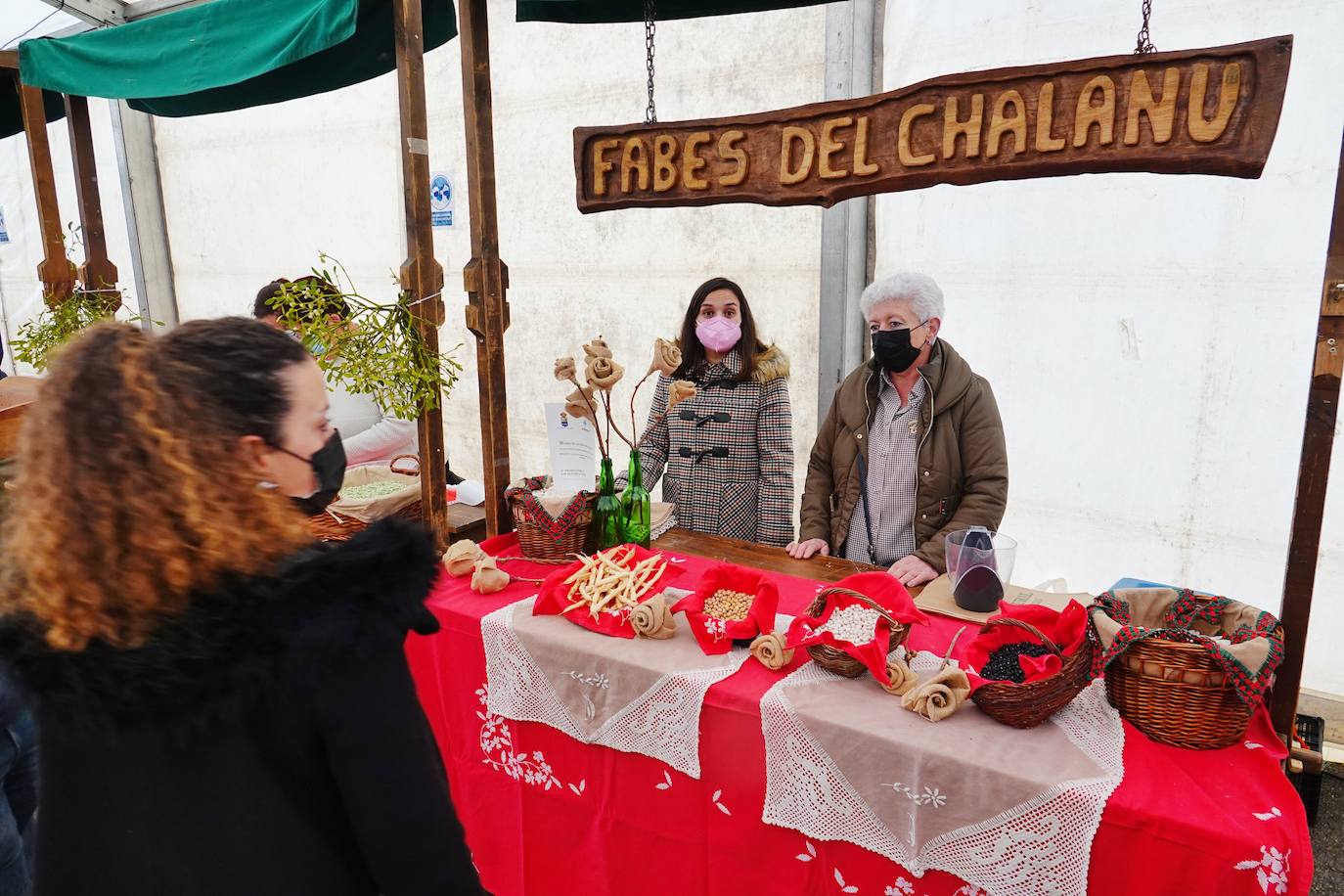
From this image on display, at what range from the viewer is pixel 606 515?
7.32ft

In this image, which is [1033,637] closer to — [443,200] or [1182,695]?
[1182,695]

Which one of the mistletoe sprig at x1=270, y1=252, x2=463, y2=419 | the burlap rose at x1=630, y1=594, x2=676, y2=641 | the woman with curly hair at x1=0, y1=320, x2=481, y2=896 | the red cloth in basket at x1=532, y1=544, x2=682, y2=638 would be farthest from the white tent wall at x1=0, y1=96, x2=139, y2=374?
the woman with curly hair at x1=0, y1=320, x2=481, y2=896

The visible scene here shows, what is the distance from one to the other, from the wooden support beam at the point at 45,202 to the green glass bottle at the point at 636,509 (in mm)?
3544

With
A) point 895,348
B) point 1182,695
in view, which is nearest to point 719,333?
point 895,348

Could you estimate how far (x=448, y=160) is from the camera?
434 centimetres

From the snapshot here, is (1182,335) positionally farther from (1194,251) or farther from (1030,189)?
(1030,189)

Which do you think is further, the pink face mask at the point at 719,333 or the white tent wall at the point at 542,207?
the white tent wall at the point at 542,207

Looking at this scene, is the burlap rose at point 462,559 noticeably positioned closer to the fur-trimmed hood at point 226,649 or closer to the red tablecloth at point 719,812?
the red tablecloth at point 719,812

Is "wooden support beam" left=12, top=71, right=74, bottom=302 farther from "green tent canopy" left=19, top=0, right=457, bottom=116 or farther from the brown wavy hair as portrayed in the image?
the brown wavy hair

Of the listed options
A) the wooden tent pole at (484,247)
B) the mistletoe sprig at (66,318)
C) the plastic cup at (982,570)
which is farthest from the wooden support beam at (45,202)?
the plastic cup at (982,570)

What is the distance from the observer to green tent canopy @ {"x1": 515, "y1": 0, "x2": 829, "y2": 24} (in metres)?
2.47

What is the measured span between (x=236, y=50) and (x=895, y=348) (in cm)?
261

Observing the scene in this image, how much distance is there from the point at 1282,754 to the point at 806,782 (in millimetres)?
768

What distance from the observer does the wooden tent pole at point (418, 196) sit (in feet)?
7.68
